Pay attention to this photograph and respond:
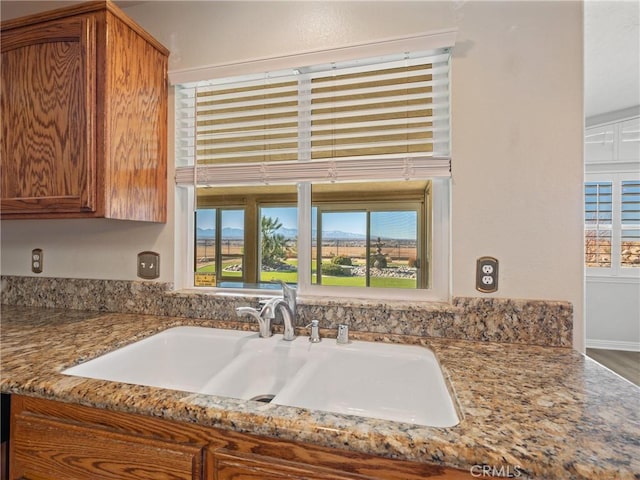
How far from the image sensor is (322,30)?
4.38ft

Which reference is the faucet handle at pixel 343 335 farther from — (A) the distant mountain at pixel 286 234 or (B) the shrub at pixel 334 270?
(A) the distant mountain at pixel 286 234

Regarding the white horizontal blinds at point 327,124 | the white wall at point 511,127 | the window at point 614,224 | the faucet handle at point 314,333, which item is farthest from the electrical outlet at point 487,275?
the window at point 614,224

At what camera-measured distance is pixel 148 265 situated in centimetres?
149

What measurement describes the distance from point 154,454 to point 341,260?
0.93 metres

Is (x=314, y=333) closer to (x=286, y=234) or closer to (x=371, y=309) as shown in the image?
(x=371, y=309)

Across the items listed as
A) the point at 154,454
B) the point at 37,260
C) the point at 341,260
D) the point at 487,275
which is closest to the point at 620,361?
the point at 487,275

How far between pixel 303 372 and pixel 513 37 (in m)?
1.37

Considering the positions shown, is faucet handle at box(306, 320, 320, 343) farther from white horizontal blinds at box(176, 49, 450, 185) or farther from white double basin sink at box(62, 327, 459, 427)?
white horizontal blinds at box(176, 49, 450, 185)

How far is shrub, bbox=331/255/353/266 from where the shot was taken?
1412mm

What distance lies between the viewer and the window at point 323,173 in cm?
128

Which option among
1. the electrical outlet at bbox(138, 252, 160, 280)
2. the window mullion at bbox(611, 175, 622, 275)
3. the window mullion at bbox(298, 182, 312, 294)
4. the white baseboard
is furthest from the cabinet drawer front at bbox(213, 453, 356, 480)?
the window mullion at bbox(611, 175, 622, 275)

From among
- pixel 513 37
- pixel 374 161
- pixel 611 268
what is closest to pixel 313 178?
pixel 374 161

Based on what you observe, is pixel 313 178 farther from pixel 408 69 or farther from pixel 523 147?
pixel 523 147

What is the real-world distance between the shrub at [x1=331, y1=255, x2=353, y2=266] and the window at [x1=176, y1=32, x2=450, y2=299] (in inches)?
0.6
